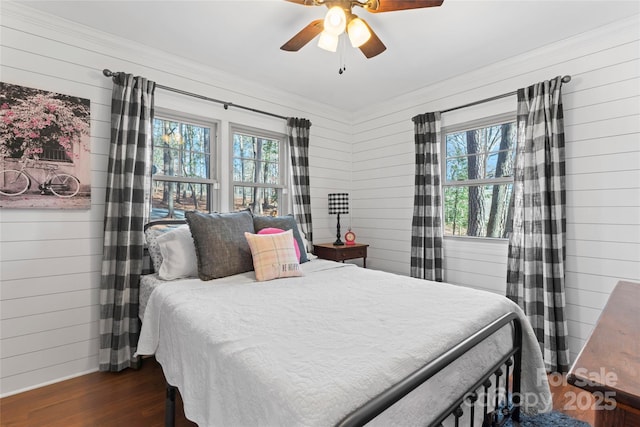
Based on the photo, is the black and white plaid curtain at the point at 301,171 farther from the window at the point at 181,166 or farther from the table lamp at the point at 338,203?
the window at the point at 181,166

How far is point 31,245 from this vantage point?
213 centimetres

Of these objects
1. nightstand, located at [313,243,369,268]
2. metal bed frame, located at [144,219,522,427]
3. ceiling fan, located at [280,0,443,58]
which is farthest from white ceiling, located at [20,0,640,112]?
metal bed frame, located at [144,219,522,427]

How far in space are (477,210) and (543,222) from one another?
29.0 inches

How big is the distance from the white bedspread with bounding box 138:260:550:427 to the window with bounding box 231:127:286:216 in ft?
4.84

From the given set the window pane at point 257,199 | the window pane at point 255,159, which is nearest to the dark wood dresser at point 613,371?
the window pane at point 257,199

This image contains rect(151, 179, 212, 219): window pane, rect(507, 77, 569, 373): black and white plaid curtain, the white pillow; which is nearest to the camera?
the white pillow

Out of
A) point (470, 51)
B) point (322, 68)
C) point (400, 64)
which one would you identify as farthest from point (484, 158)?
point (322, 68)

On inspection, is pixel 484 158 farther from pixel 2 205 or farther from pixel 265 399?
pixel 2 205

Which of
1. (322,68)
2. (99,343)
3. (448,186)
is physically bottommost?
(99,343)

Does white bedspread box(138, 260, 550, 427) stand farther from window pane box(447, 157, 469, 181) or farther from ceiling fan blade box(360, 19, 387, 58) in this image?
window pane box(447, 157, 469, 181)

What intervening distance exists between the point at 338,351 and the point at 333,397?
245 mm

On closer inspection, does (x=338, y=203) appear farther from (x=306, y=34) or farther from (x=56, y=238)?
(x=56, y=238)

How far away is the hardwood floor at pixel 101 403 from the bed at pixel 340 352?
0.44 meters

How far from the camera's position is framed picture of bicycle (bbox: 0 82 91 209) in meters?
2.03
